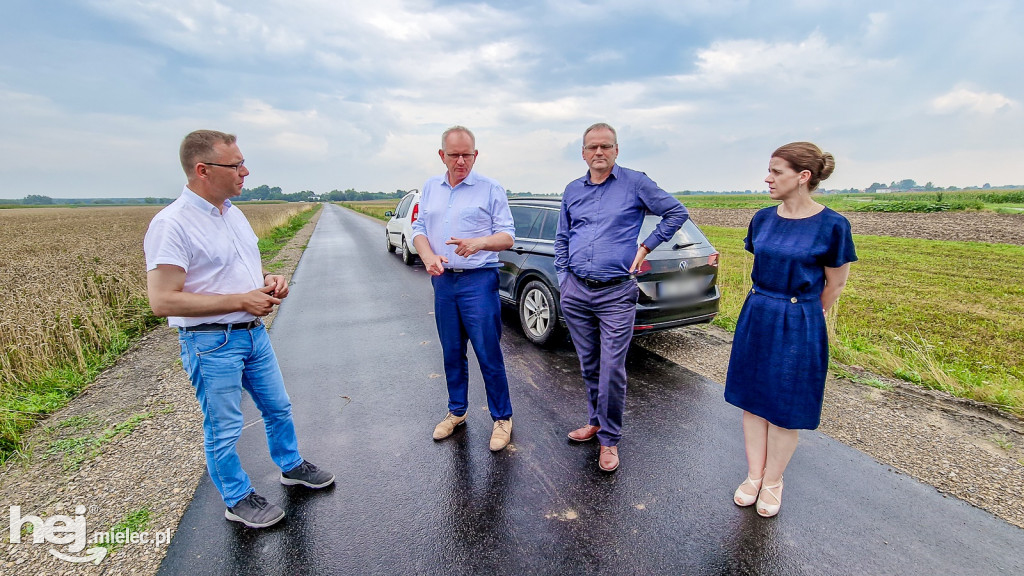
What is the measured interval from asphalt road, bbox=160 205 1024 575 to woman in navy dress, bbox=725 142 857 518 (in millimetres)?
309

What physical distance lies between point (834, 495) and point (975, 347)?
4824 mm

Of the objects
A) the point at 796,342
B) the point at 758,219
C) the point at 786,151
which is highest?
the point at 786,151

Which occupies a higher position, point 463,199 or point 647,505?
point 463,199

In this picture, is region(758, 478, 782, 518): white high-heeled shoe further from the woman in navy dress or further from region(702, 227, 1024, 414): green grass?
region(702, 227, 1024, 414): green grass

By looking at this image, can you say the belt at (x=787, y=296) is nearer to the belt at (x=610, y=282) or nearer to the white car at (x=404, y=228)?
the belt at (x=610, y=282)

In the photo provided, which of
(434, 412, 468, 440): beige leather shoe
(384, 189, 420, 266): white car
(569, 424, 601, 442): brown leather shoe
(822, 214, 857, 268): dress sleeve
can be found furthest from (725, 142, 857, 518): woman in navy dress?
(384, 189, 420, 266): white car

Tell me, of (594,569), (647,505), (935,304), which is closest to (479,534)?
(594,569)

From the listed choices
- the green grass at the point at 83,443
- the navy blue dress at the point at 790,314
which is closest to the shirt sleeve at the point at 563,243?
the navy blue dress at the point at 790,314

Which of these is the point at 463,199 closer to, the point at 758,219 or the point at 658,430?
the point at 758,219

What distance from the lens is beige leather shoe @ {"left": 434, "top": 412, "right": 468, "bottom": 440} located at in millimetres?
3287

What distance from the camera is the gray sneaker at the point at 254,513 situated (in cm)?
239

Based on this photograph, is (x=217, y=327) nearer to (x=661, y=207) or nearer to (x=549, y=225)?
(x=661, y=207)

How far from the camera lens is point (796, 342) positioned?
237 centimetres

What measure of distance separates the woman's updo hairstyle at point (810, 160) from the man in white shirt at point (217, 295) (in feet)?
8.25
